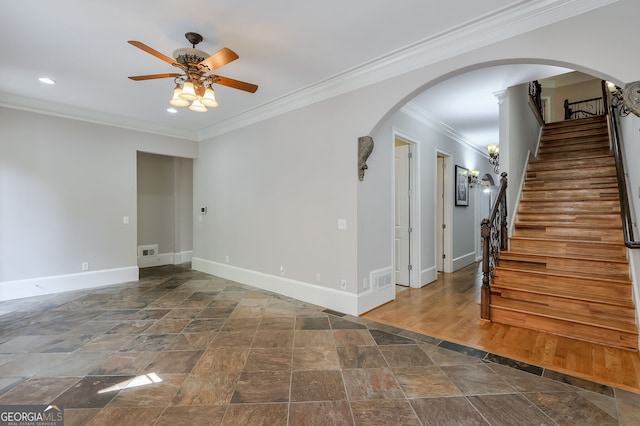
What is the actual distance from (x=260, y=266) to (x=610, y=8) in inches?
182

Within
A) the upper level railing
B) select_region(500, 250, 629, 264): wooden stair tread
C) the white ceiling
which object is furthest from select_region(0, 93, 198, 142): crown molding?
the upper level railing

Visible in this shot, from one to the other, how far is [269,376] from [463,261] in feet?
18.0

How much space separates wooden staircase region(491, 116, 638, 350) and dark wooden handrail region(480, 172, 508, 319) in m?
0.10

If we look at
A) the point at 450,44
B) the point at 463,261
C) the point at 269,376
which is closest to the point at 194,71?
the point at 450,44

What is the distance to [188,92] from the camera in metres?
2.59

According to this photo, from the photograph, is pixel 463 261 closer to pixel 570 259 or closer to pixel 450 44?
pixel 570 259

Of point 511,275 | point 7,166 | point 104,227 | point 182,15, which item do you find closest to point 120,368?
point 182,15

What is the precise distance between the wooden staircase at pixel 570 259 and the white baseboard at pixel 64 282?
576cm

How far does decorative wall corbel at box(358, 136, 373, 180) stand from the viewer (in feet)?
11.0

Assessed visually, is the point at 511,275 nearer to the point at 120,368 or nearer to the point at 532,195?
the point at 532,195

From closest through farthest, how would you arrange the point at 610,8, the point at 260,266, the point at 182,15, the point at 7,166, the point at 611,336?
1. the point at 610,8
2. the point at 182,15
3. the point at 611,336
4. the point at 7,166
5. the point at 260,266

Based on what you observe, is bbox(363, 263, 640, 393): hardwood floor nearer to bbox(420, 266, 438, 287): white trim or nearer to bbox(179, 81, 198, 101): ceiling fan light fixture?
bbox(420, 266, 438, 287): white trim

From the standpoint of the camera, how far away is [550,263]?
347 cm

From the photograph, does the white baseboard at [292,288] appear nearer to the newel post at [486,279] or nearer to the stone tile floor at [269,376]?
the stone tile floor at [269,376]
